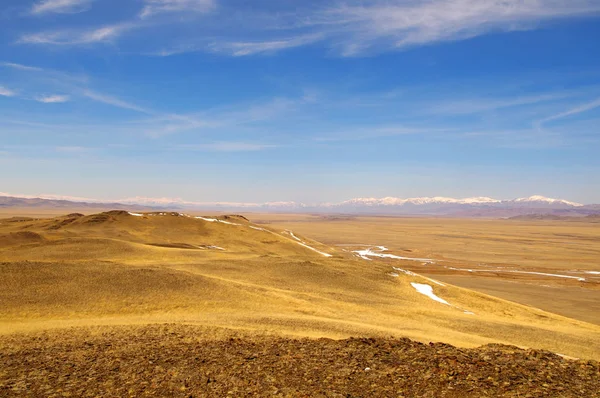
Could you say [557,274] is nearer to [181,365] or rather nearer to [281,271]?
[281,271]

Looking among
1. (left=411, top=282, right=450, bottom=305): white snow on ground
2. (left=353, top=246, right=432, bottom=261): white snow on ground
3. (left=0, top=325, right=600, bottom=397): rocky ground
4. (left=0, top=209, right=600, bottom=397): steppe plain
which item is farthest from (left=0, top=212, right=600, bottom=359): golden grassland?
(left=353, top=246, right=432, bottom=261): white snow on ground

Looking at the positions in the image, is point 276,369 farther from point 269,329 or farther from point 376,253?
point 376,253

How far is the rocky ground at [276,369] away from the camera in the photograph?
31.1 ft

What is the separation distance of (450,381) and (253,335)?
7271mm

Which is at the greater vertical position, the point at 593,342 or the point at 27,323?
the point at 27,323

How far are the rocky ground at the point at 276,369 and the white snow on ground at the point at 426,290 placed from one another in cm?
1862

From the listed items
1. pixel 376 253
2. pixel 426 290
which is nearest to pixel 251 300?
pixel 426 290

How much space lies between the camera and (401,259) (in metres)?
66.8

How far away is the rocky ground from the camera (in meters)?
9.48

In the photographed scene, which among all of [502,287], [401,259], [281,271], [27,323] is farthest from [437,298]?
[401,259]

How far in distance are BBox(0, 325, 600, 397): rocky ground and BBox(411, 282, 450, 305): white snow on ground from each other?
18624mm

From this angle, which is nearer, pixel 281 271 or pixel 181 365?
pixel 181 365

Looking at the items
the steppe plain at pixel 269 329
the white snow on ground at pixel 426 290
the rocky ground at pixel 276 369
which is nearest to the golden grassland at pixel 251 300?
the steppe plain at pixel 269 329

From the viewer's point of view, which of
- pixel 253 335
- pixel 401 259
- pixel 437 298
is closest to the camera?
pixel 253 335
